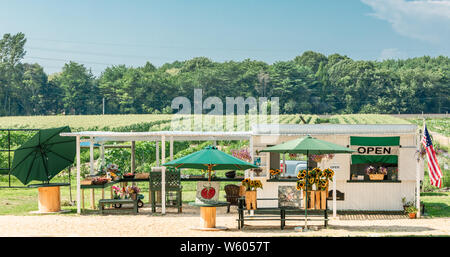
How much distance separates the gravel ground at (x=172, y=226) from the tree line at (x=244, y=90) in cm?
5911

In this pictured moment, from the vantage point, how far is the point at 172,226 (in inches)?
508

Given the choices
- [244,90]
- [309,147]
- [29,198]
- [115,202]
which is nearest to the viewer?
[309,147]

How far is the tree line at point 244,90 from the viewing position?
76.4 m

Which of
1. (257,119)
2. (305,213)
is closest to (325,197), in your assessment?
(305,213)

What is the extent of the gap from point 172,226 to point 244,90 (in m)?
67.0

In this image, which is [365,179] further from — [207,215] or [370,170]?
[207,215]

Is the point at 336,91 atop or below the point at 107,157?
atop

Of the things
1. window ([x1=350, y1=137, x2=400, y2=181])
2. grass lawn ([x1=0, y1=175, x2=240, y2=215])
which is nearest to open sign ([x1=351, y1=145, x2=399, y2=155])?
window ([x1=350, y1=137, x2=400, y2=181])

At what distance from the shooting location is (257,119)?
54.9 metres

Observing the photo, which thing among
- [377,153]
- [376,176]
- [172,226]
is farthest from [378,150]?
[172,226]

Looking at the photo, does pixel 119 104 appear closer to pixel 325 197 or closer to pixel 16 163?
pixel 16 163

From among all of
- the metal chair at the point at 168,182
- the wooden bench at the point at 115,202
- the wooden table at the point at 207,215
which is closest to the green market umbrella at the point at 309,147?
the wooden table at the point at 207,215

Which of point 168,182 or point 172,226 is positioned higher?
point 168,182
